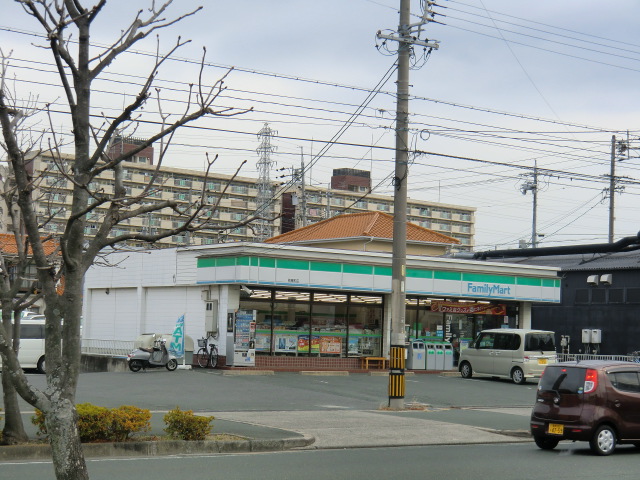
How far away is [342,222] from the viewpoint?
157 ft

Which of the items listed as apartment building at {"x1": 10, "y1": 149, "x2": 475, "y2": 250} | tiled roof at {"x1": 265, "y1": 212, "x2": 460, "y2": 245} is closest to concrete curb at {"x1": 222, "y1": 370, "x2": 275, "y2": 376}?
tiled roof at {"x1": 265, "y1": 212, "x2": 460, "y2": 245}

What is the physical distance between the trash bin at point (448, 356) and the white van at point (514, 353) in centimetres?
218

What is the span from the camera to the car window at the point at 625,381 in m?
15.3

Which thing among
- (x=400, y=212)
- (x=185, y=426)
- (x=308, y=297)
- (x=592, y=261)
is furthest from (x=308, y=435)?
(x=592, y=261)

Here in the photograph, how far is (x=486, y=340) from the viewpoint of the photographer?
34.1 m

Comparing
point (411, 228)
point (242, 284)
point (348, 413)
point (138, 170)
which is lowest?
point (348, 413)

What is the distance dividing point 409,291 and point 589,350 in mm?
12702

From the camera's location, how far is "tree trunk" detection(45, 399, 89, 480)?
6.50 metres

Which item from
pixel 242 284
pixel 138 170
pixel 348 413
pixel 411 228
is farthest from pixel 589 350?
pixel 138 170

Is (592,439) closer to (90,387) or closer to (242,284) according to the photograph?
(90,387)

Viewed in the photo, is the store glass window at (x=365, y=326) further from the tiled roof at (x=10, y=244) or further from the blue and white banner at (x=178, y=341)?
the tiled roof at (x=10, y=244)

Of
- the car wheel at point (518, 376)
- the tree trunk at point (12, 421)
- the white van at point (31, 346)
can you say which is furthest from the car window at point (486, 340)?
the tree trunk at point (12, 421)

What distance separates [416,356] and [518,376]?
4.60 metres

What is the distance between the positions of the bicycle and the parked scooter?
5.30 ft
